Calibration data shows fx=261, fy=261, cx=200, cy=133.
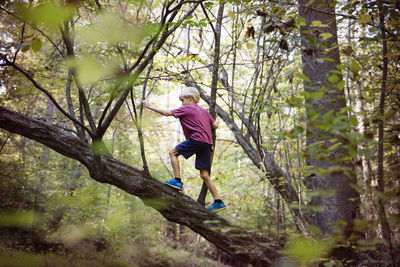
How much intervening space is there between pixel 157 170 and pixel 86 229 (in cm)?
364

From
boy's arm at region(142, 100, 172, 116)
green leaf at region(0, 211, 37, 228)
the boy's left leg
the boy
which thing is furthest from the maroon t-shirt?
green leaf at region(0, 211, 37, 228)

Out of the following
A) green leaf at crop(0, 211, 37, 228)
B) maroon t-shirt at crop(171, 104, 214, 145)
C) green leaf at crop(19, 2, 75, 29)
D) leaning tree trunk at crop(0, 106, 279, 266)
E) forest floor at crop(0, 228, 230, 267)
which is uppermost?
green leaf at crop(19, 2, 75, 29)

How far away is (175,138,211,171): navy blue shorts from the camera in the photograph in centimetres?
328

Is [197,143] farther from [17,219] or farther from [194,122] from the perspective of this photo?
[17,219]

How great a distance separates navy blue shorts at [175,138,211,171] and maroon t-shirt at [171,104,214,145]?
64 mm

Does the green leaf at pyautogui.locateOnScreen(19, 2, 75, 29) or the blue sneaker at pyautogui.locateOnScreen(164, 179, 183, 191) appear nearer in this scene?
the green leaf at pyautogui.locateOnScreen(19, 2, 75, 29)

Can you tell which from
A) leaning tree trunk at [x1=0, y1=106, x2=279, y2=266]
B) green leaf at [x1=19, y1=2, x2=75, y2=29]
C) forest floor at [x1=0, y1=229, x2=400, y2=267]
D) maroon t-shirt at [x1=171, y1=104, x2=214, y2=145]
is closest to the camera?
green leaf at [x1=19, y1=2, x2=75, y2=29]

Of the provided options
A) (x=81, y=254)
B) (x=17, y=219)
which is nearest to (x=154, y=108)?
(x=81, y=254)

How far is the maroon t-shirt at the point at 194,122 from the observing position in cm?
334

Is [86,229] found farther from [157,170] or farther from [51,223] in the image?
[157,170]

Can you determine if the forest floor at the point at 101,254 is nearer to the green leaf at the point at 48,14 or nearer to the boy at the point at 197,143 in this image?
the boy at the point at 197,143

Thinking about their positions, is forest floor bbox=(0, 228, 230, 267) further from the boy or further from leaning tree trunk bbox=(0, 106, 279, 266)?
the boy

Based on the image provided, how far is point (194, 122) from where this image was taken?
3367 mm

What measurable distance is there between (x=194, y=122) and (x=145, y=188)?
1047mm
